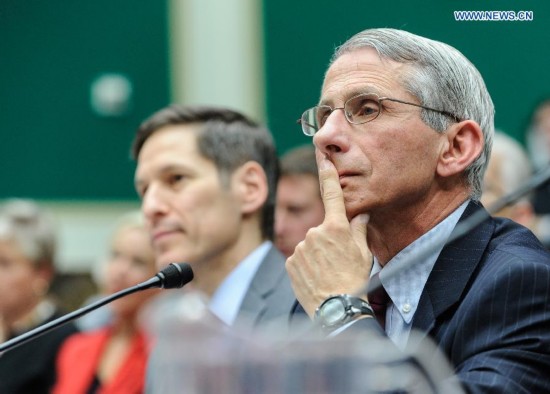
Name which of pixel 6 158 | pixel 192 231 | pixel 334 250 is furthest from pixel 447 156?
pixel 6 158

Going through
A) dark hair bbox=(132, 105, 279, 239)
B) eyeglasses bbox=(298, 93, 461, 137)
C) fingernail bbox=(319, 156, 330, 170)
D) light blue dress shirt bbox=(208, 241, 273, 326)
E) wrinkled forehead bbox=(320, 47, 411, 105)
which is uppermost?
wrinkled forehead bbox=(320, 47, 411, 105)

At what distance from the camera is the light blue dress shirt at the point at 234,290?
376cm

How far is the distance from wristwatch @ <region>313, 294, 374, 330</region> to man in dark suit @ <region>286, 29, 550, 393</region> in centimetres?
1

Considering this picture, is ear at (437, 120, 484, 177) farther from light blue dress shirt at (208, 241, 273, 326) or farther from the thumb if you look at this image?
light blue dress shirt at (208, 241, 273, 326)

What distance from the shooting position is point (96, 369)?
446 cm

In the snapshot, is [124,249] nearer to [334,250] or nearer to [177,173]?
[177,173]

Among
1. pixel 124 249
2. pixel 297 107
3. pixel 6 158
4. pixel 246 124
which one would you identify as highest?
pixel 297 107

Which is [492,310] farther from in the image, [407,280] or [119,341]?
[119,341]

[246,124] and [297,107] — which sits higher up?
[297,107]

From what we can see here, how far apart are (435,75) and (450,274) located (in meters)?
0.48

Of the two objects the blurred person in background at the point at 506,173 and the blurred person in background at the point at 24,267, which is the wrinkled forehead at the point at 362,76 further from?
the blurred person in background at the point at 24,267

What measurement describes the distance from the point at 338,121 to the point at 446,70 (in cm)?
28

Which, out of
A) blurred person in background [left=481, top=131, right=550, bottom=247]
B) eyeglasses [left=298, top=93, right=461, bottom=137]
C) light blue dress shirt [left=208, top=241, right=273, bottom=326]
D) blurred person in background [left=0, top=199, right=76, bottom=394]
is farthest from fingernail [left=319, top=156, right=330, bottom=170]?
blurred person in background [left=0, top=199, right=76, bottom=394]

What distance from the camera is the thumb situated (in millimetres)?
2732
